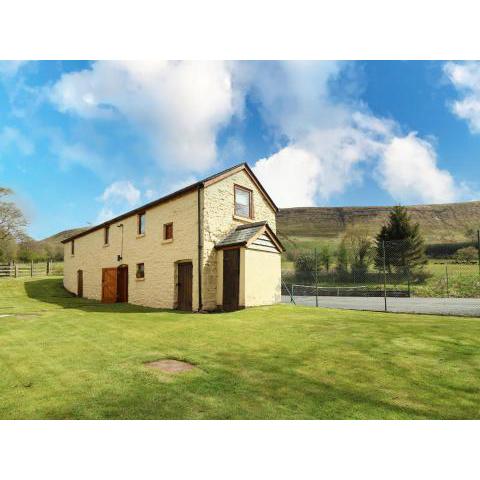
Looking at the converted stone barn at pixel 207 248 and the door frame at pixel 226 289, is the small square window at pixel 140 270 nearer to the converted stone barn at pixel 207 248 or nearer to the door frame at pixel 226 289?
the converted stone barn at pixel 207 248

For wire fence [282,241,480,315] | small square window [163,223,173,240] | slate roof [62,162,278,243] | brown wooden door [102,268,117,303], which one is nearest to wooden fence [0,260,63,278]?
brown wooden door [102,268,117,303]

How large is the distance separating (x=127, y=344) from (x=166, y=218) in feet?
36.3

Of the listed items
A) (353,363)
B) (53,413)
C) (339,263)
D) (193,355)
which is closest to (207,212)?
(193,355)

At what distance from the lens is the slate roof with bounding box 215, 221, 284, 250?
50.2ft

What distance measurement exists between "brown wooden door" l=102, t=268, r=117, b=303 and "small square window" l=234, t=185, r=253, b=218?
36.6 feet

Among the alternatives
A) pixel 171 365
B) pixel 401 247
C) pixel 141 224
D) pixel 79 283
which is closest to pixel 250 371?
pixel 171 365

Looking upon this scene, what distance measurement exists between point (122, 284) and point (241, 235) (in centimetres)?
1157

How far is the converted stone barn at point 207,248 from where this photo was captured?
15633 millimetres

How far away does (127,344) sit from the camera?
8.21 meters

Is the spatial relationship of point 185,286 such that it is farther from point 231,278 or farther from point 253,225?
point 253,225

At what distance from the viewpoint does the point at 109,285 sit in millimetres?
23312

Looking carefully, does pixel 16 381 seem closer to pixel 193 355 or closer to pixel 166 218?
pixel 193 355

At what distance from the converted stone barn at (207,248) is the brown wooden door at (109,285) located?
1028 millimetres
